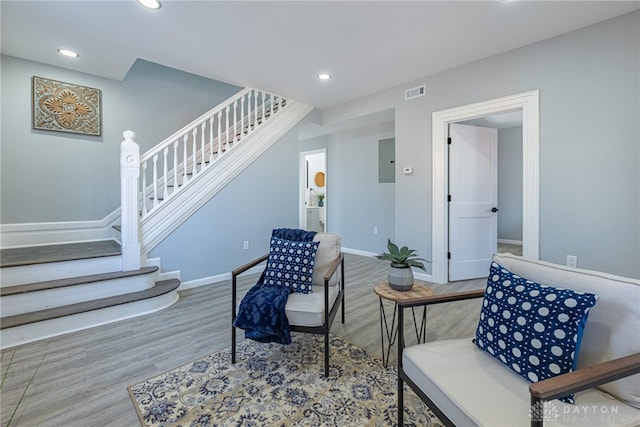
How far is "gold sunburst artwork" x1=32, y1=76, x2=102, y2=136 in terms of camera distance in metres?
3.13

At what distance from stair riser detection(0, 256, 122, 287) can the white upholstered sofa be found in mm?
2928

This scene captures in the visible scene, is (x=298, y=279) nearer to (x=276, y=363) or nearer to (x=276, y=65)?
(x=276, y=363)

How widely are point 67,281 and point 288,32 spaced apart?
297cm

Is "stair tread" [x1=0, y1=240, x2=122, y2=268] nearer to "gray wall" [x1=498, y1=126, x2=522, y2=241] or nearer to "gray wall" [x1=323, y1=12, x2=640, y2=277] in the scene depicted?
"gray wall" [x1=323, y1=12, x2=640, y2=277]

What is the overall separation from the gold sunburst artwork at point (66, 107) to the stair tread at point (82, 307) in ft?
7.32

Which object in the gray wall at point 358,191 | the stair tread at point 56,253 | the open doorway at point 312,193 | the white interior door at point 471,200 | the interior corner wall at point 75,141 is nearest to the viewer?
the stair tread at point 56,253

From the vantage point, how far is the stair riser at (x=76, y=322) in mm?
2047

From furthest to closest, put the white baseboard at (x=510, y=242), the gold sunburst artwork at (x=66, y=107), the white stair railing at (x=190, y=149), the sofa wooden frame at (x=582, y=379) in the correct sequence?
the white baseboard at (x=510, y=242) < the white stair railing at (x=190, y=149) < the gold sunburst artwork at (x=66, y=107) < the sofa wooden frame at (x=582, y=379)

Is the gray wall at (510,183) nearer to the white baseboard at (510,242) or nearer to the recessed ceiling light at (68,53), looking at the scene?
the white baseboard at (510,242)

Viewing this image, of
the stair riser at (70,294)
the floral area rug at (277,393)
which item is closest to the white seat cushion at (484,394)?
the floral area rug at (277,393)

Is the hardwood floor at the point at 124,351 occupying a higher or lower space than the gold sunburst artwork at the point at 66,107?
lower

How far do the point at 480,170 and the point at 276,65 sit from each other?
2.89 meters

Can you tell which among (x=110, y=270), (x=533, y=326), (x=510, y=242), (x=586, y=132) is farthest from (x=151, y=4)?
(x=510, y=242)

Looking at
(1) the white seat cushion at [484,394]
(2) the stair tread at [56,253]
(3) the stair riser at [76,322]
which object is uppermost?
(2) the stair tread at [56,253]
